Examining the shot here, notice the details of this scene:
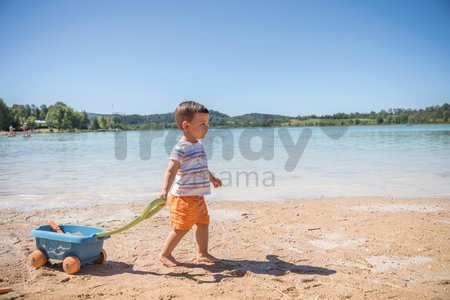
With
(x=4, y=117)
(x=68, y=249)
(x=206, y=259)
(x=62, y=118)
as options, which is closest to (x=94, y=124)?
(x=62, y=118)

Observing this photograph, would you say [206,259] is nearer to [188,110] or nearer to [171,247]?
[171,247]

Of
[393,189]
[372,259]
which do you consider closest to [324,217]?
[372,259]

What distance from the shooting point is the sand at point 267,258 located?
2.81m

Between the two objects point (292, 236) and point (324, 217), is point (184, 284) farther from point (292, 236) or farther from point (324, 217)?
point (324, 217)

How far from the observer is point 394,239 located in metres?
4.07

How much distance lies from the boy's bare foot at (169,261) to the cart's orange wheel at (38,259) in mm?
1140

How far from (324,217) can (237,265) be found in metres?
2.27

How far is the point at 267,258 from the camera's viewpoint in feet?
11.9

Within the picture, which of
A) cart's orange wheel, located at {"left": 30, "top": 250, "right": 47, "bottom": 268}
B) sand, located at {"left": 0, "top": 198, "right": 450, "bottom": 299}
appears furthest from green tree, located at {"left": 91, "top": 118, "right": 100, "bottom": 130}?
cart's orange wheel, located at {"left": 30, "top": 250, "right": 47, "bottom": 268}

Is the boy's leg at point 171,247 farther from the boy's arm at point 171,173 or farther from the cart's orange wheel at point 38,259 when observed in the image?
the cart's orange wheel at point 38,259

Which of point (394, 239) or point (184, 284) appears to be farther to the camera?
point (394, 239)

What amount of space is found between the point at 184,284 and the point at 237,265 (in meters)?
0.69

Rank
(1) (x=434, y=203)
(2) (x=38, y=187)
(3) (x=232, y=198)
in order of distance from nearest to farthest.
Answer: (1) (x=434, y=203), (3) (x=232, y=198), (2) (x=38, y=187)

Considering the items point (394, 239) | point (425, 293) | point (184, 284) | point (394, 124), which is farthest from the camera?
point (394, 124)
